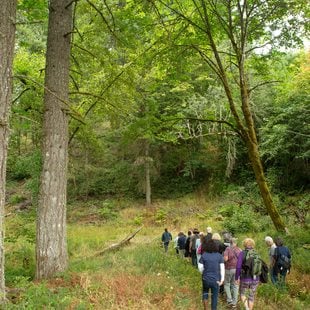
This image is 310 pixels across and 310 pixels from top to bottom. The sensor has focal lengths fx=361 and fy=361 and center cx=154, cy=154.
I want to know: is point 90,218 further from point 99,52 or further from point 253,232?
point 99,52

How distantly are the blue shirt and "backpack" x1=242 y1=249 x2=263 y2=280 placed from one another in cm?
61

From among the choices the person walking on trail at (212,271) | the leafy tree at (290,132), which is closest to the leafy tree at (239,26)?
the person walking on trail at (212,271)

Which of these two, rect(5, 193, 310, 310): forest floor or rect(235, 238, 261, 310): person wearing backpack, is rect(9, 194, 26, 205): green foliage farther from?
rect(235, 238, 261, 310): person wearing backpack

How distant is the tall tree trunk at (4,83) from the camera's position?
6023 millimetres

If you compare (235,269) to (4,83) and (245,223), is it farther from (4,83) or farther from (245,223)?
(245,223)

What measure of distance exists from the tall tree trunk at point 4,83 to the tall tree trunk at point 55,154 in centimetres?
206

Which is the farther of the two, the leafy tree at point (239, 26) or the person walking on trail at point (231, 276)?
the leafy tree at point (239, 26)

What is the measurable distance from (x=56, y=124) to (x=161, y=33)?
5830mm

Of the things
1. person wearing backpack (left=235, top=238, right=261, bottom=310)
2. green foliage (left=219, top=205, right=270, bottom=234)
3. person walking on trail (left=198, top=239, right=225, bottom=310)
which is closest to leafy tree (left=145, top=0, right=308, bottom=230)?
green foliage (left=219, top=205, right=270, bottom=234)

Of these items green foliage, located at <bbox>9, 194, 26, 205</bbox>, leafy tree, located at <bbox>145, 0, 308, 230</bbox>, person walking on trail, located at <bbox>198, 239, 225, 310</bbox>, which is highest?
leafy tree, located at <bbox>145, 0, 308, 230</bbox>

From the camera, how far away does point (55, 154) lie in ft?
27.8

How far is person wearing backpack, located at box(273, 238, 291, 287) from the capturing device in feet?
29.5

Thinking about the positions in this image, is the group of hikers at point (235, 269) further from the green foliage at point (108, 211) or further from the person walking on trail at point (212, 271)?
the green foliage at point (108, 211)

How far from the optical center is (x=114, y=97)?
1148 cm
